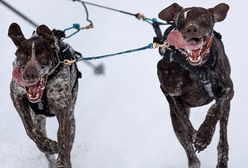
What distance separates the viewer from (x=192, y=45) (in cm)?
578

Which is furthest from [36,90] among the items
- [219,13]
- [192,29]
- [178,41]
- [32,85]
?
[219,13]

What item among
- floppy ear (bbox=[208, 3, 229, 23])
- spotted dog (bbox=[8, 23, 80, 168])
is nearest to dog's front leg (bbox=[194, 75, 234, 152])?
floppy ear (bbox=[208, 3, 229, 23])

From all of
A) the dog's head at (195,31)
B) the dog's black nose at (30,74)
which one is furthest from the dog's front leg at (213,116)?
the dog's black nose at (30,74)

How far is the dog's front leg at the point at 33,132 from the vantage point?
244 inches

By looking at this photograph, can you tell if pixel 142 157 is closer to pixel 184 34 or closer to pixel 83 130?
pixel 83 130

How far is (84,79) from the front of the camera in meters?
10.4

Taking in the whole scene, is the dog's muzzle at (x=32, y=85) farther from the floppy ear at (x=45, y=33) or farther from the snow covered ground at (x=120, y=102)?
the snow covered ground at (x=120, y=102)

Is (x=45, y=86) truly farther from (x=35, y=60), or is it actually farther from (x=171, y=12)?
(x=171, y=12)

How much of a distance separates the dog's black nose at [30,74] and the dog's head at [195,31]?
982 millimetres

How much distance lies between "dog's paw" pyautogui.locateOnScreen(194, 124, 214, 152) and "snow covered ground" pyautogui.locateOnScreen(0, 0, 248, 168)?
1.13 m

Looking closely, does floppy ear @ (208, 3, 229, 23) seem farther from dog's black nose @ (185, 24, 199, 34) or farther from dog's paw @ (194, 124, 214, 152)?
dog's paw @ (194, 124, 214, 152)

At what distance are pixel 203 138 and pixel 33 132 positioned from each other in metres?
1.34

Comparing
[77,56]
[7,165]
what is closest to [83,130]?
[7,165]

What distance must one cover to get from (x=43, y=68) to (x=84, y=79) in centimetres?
446
